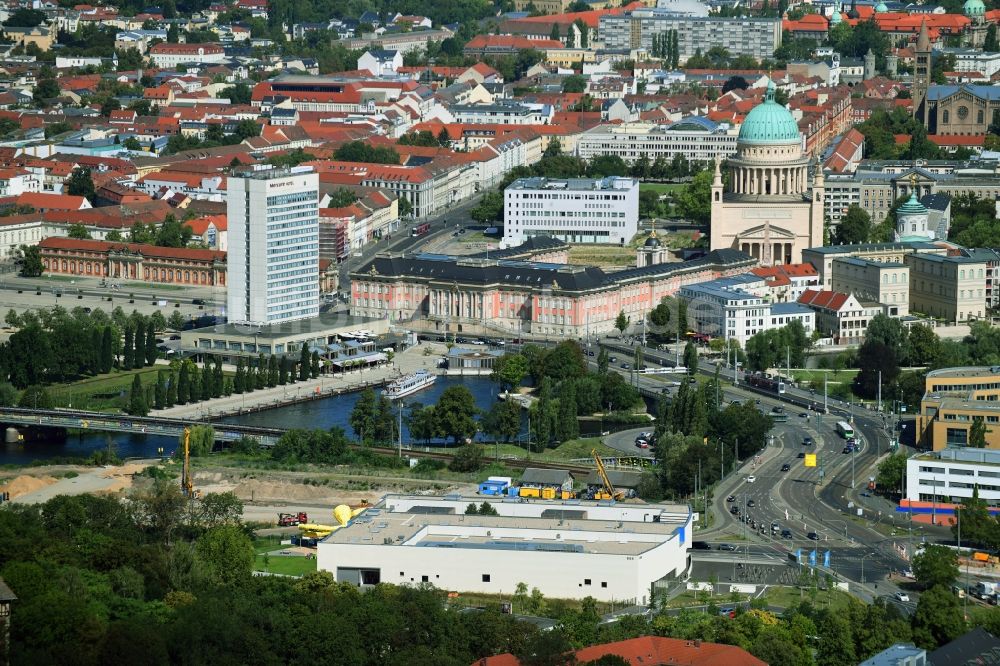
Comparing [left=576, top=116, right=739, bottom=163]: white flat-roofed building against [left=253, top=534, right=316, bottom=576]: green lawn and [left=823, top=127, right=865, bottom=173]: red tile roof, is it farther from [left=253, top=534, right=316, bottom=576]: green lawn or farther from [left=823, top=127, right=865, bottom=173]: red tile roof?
[left=253, top=534, right=316, bottom=576]: green lawn

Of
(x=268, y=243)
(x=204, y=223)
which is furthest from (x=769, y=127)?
(x=268, y=243)

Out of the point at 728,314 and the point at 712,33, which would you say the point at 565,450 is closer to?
the point at 728,314

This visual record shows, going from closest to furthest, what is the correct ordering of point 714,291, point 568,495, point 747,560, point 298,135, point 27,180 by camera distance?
1. point 747,560
2. point 568,495
3. point 714,291
4. point 27,180
5. point 298,135

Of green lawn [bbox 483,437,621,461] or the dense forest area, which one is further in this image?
green lawn [bbox 483,437,621,461]

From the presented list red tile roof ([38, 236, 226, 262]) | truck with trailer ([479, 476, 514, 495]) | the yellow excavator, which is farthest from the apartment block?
the yellow excavator

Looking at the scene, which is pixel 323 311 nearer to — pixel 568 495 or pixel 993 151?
pixel 568 495

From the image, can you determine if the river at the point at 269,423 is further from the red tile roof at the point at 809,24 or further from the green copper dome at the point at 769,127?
the red tile roof at the point at 809,24

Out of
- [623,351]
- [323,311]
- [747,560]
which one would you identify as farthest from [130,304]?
[747,560]

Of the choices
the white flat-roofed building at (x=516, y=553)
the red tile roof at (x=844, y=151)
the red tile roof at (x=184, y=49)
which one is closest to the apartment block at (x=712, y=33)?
the red tile roof at (x=184, y=49)
